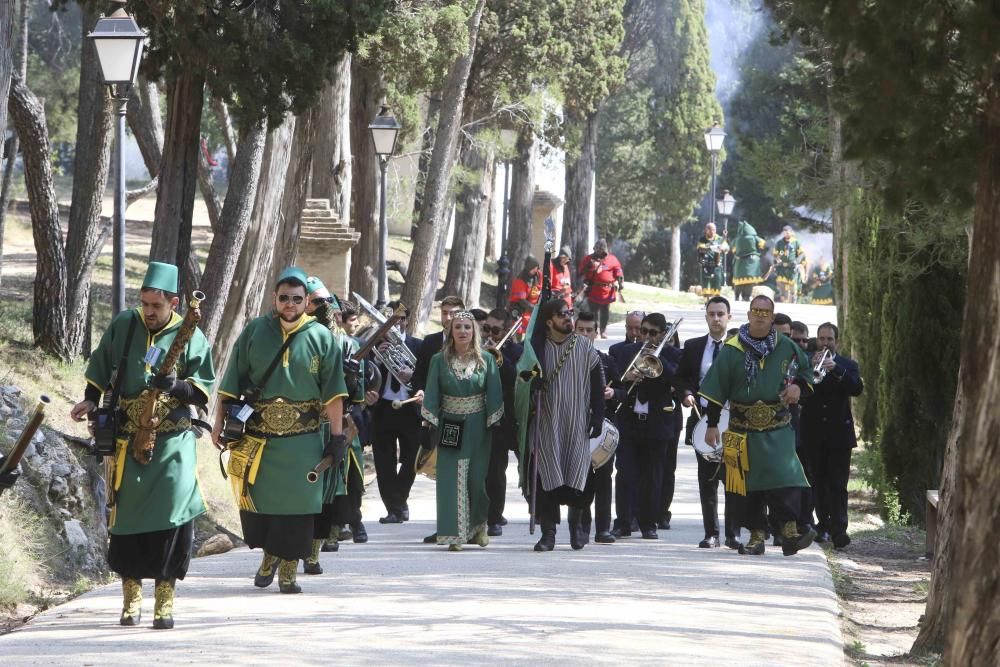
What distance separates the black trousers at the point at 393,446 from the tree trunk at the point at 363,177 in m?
11.6

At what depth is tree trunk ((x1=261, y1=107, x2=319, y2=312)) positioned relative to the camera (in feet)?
58.3

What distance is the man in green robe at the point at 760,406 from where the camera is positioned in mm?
11875

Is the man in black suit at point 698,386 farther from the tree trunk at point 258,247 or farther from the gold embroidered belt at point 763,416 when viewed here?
the tree trunk at point 258,247

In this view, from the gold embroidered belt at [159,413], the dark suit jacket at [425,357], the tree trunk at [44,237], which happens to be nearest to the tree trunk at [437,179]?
the tree trunk at [44,237]

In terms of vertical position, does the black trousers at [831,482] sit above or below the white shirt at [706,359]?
below

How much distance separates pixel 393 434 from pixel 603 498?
7.13ft

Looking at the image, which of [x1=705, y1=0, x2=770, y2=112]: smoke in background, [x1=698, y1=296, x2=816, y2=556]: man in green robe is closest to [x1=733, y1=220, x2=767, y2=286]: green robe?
[x1=698, y1=296, x2=816, y2=556]: man in green robe

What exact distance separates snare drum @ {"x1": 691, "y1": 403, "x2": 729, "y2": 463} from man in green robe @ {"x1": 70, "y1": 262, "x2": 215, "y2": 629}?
4.85 metres

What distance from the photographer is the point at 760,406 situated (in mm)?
11953

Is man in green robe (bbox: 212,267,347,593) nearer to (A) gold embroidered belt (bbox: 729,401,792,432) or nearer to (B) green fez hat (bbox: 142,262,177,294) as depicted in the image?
(B) green fez hat (bbox: 142,262,177,294)

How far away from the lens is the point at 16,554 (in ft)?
33.8

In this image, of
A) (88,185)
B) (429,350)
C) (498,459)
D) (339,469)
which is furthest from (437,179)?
(339,469)

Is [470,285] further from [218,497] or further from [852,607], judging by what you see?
[852,607]

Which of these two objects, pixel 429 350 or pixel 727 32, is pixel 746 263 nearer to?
pixel 429 350
